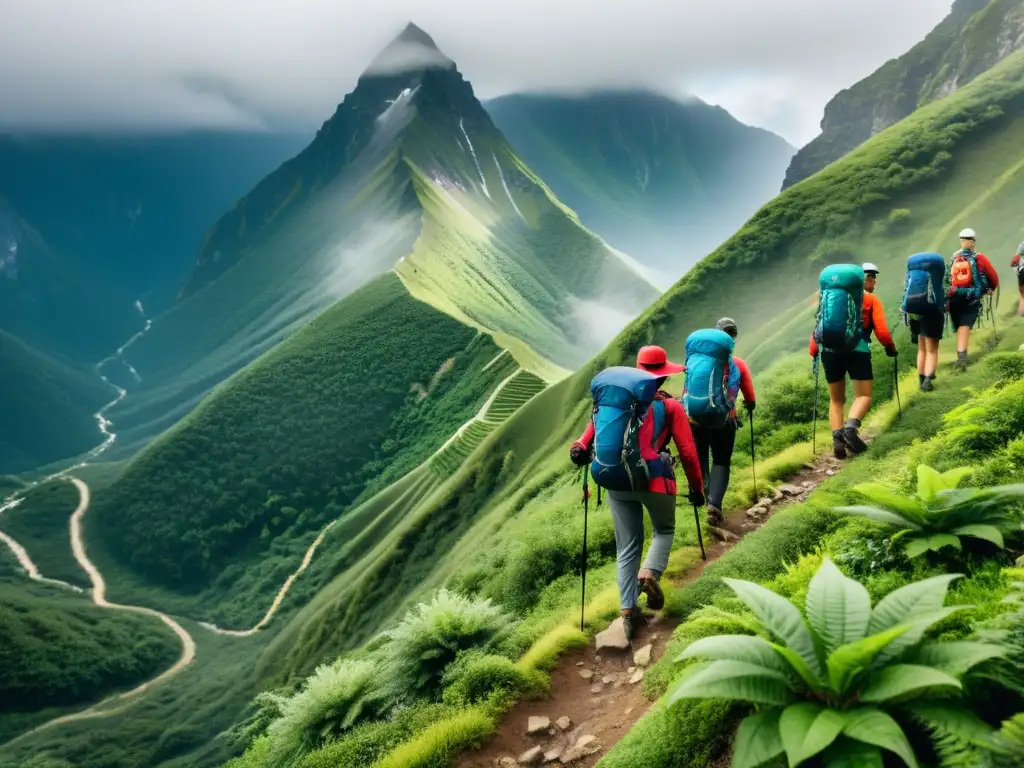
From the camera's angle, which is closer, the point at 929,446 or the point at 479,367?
the point at 929,446

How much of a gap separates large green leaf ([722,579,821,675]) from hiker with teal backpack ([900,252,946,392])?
1138 cm

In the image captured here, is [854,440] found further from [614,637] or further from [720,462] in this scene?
[614,637]

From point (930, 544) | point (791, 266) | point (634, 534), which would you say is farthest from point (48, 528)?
point (930, 544)

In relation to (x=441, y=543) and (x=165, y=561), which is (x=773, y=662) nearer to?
(x=441, y=543)

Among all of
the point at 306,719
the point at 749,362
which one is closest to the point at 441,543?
the point at 749,362

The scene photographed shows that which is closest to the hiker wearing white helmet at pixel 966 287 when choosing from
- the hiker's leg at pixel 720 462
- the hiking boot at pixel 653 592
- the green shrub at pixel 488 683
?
the hiker's leg at pixel 720 462

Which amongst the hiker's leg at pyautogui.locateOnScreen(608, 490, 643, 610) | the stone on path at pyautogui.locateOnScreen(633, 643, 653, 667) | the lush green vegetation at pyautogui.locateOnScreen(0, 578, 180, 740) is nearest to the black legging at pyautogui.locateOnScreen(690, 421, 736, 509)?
the hiker's leg at pyautogui.locateOnScreen(608, 490, 643, 610)

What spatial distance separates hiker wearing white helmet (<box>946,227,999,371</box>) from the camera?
15195 millimetres

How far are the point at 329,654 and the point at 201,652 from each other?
2907 inches

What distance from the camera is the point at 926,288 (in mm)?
14750

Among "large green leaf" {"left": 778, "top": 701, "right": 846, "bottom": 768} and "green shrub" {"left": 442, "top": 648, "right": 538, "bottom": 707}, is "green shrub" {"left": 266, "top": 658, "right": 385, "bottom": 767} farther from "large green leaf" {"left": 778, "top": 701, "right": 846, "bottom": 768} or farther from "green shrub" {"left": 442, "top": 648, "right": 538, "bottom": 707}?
"large green leaf" {"left": 778, "top": 701, "right": 846, "bottom": 768}

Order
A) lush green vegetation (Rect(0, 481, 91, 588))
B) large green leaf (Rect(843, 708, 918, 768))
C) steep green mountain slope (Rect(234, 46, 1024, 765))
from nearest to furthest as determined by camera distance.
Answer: large green leaf (Rect(843, 708, 918, 768))
steep green mountain slope (Rect(234, 46, 1024, 765))
lush green vegetation (Rect(0, 481, 91, 588))

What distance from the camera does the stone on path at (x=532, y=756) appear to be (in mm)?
7645

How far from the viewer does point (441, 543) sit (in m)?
59.5
